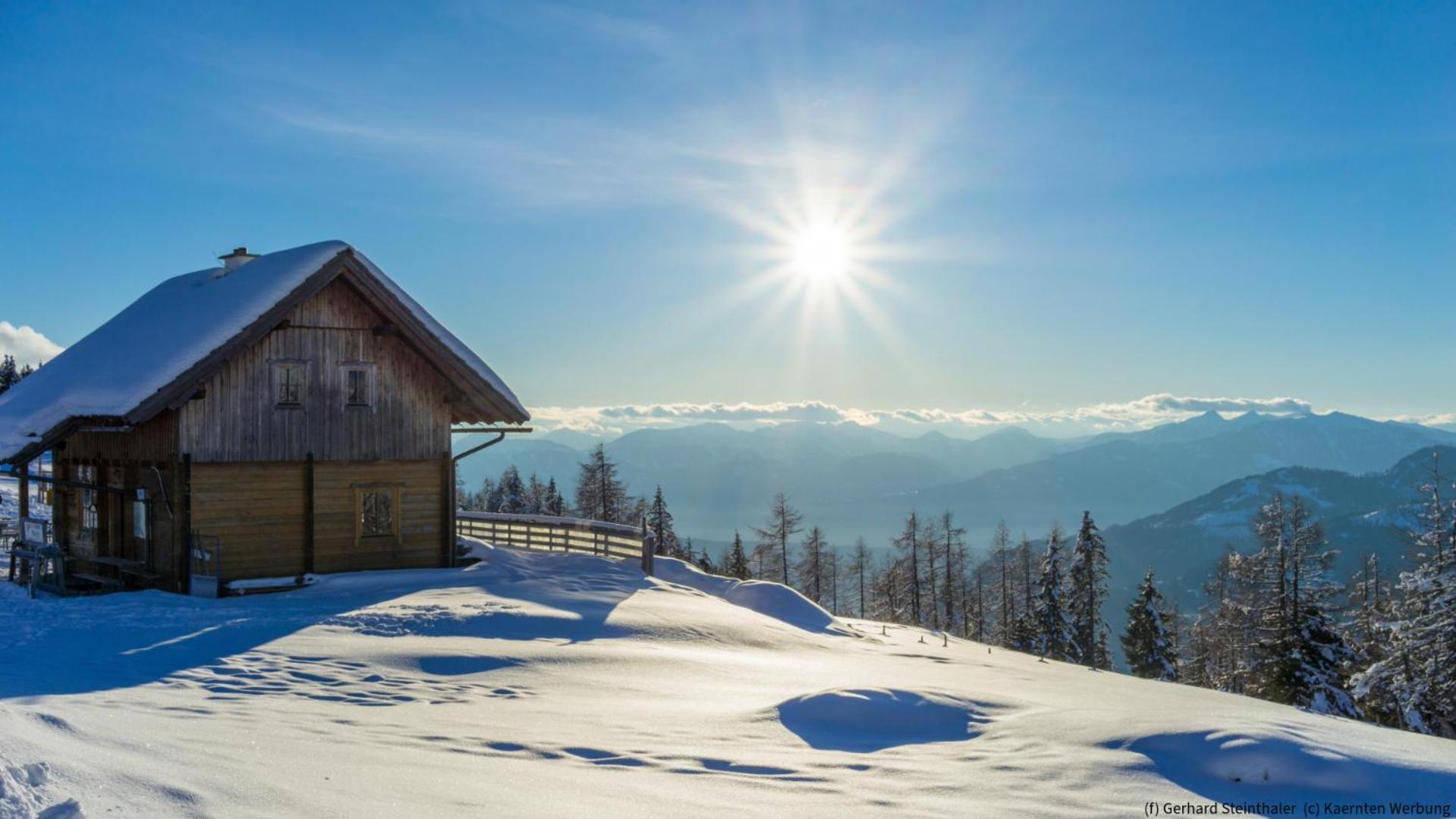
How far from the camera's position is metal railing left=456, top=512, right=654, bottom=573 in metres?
25.8

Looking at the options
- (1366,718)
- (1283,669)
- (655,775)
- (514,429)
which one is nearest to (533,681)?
(655,775)

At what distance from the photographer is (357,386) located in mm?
21719

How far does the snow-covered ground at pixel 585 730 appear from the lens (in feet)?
19.2

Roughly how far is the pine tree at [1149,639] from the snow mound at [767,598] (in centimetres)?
3360

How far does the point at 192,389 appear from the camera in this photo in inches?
731

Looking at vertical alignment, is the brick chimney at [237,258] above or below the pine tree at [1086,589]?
above

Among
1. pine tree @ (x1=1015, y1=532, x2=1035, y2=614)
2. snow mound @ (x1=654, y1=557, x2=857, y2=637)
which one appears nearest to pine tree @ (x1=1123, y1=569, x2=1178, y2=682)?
pine tree @ (x1=1015, y1=532, x2=1035, y2=614)

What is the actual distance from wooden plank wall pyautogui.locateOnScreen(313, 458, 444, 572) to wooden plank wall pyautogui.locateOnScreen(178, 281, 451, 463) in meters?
0.37

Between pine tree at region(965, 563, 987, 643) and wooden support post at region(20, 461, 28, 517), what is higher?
wooden support post at region(20, 461, 28, 517)

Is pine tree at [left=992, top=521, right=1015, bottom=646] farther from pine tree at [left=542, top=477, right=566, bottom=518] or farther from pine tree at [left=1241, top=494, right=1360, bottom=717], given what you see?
pine tree at [left=542, top=477, right=566, bottom=518]

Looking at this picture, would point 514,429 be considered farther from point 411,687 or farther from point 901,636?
point 411,687

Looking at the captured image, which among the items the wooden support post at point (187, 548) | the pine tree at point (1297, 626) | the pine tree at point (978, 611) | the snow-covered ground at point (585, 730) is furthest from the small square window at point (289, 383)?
the pine tree at point (978, 611)

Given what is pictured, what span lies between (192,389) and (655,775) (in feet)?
53.4

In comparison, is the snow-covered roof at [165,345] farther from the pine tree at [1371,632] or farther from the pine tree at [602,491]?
the pine tree at [602,491]
